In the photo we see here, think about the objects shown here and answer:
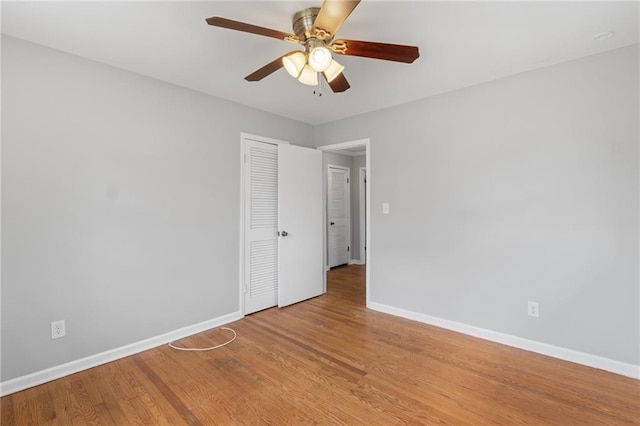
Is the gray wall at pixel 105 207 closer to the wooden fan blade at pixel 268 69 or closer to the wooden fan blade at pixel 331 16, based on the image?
the wooden fan blade at pixel 268 69

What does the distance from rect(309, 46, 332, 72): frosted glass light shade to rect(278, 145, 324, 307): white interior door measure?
1.98 m

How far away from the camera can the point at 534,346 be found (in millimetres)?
2488

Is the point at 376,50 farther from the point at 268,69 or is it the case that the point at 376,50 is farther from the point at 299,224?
the point at 299,224

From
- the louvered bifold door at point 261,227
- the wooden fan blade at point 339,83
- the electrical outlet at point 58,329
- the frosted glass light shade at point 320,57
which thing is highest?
the wooden fan blade at point 339,83

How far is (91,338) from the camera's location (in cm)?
230

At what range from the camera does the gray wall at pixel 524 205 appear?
7.13 ft

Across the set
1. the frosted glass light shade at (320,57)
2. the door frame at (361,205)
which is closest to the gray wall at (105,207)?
the frosted glass light shade at (320,57)

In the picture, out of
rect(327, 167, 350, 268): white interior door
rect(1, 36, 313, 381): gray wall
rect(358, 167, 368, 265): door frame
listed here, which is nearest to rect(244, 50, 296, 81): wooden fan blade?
rect(1, 36, 313, 381): gray wall

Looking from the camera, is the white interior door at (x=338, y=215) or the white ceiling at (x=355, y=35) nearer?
the white ceiling at (x=355, y=35)

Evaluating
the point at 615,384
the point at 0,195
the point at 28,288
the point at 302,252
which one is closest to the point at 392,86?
the point at 302,252

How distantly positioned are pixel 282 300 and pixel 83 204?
2.21 m

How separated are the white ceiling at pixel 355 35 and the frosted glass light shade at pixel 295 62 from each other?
0.89 feet

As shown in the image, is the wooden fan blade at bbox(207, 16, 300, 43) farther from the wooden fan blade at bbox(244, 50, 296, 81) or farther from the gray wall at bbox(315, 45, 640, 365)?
the gray wall at bbox(315, 45, 640, 365)

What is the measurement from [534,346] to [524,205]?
1.19 meters
